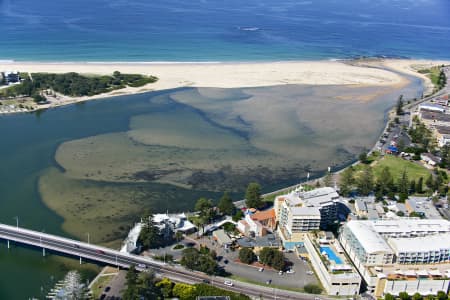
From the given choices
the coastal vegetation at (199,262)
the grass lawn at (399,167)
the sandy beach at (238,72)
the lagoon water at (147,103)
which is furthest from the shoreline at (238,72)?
the coastal vegetation at (199,262)

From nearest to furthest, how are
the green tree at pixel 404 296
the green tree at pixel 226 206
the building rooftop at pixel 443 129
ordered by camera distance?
the green tree at pixel 404 296 < the green tree at pixel 226 206 < the building rooftop at pixel 443 129

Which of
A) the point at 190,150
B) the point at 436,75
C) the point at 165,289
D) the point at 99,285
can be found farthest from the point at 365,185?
the point at 436,75

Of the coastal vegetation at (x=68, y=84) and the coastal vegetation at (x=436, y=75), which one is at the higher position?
the coastal vegetation at (x=436, y=75)

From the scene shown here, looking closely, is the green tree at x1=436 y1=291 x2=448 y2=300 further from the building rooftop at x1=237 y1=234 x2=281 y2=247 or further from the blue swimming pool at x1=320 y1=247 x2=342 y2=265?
the building rooftop at x1=237 y1=234 x2=281 y2=247

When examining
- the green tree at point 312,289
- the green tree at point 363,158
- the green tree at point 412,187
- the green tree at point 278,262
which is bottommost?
the green tree at point 312,289

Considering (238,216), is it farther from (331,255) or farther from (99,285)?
(99,285)

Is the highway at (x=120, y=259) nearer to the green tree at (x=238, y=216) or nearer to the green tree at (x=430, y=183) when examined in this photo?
the green tree at (x=238, y=216)

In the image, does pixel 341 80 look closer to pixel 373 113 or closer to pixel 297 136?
pixel 373 113

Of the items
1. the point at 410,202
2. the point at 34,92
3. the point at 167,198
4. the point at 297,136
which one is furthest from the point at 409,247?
the point at 34,92
